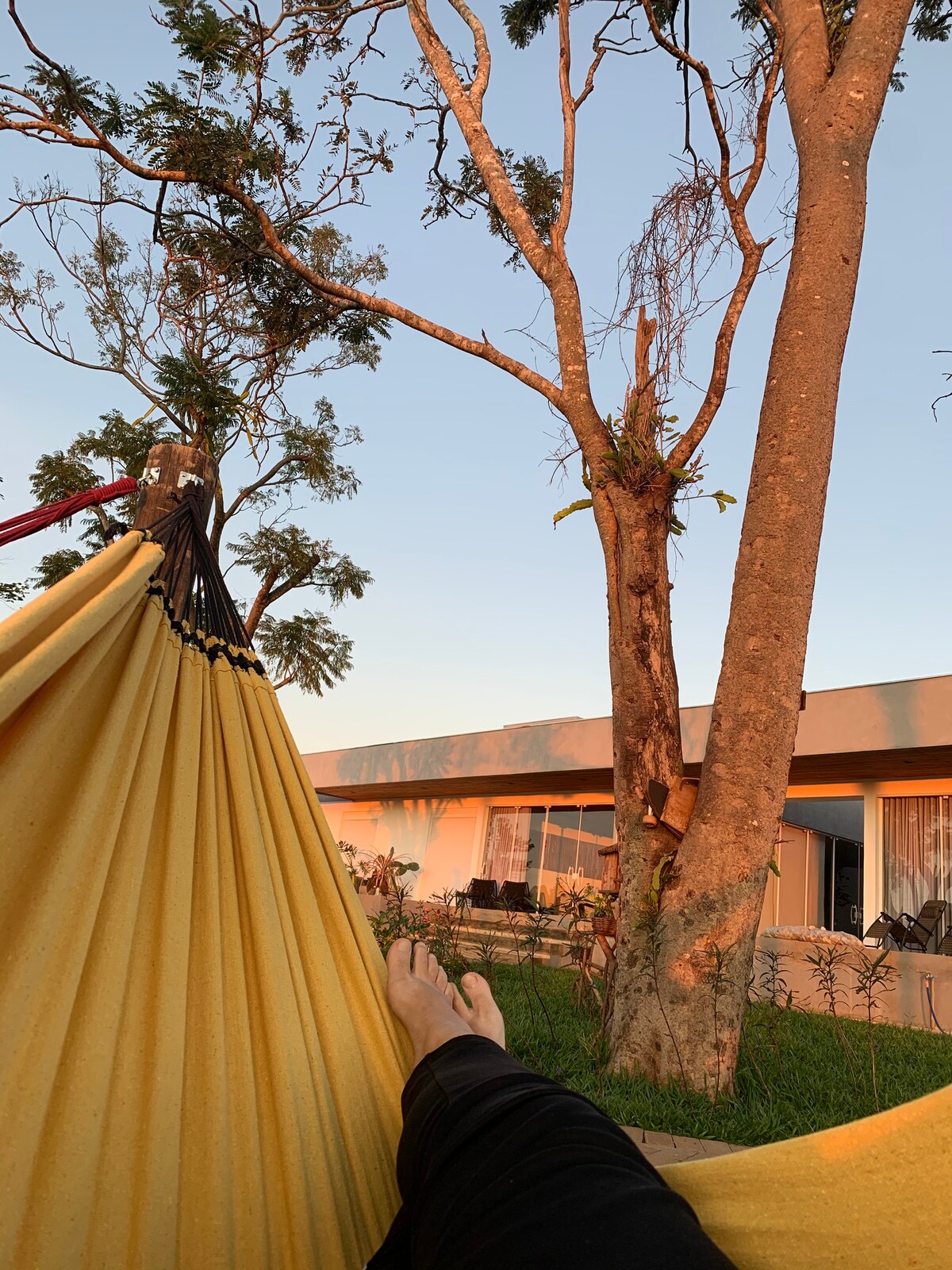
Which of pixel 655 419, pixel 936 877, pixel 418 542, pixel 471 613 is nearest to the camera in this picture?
pixel 655 419

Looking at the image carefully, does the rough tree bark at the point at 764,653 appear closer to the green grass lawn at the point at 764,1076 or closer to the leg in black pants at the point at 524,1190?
the green grass lawn at the point at 764,1076

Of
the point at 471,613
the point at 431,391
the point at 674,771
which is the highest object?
the point at 431,391

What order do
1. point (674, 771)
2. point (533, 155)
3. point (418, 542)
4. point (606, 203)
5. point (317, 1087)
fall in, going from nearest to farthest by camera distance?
1. point (317, 1087)
2. point (674, 771)
3. point (606, 203)
4. point (533, 155)
5. point (418, 542)

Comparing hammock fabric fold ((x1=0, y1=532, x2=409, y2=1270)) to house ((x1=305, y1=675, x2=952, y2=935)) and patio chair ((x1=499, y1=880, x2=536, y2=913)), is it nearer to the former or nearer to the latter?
house ((x1=305, y1=675, x2=952, y2=935))

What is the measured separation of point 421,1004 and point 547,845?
13.1m

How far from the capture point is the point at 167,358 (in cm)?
777

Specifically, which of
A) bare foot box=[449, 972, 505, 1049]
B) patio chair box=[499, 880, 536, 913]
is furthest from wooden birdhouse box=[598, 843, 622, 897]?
patio chair box=[499, 880, 536, 913]

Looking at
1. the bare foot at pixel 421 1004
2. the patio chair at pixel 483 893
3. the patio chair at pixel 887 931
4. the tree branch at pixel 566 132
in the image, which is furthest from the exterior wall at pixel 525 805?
the bare foot at pixel 421 1004

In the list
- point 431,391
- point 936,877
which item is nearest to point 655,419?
point 431,391

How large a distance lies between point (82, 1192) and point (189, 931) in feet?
1.07

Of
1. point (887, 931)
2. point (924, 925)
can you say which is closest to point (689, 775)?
point (887, 931)

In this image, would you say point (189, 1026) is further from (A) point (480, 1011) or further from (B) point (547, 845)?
(B) point (547, 845)

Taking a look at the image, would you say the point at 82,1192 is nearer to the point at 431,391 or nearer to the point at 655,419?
the point at 655,419

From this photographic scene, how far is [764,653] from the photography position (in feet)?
8.73
